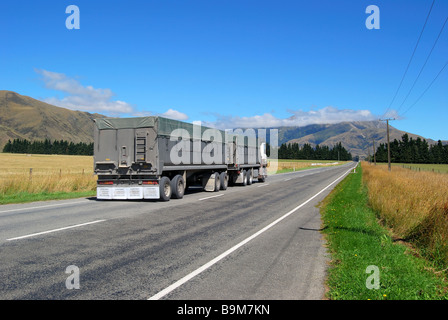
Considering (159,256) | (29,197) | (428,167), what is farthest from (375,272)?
(428,167)

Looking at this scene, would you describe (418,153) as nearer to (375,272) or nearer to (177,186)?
(177,186)

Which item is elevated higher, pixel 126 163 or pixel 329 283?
pixel 126 163

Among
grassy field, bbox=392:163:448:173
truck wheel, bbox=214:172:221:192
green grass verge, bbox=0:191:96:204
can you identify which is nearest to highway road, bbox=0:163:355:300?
green grass verge, bbox=0:191:96:204

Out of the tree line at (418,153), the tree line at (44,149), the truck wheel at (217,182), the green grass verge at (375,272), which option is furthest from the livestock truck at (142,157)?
the tree line at (44,149)

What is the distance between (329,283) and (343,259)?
3.78 feet

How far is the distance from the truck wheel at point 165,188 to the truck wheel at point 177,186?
0.24m

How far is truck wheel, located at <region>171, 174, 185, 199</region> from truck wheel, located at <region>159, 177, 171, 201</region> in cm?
24

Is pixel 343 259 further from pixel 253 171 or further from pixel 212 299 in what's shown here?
pixel 253 171

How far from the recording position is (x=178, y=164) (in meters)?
15.9

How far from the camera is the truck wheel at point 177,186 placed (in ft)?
50.8

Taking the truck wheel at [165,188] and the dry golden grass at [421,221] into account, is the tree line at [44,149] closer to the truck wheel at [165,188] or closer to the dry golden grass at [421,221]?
the truck wheel at [165,188]

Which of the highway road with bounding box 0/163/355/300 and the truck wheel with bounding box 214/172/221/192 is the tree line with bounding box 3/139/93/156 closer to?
the truck wheel with bounding box 214/172/221/192

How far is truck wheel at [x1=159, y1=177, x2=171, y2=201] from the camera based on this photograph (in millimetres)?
14500
